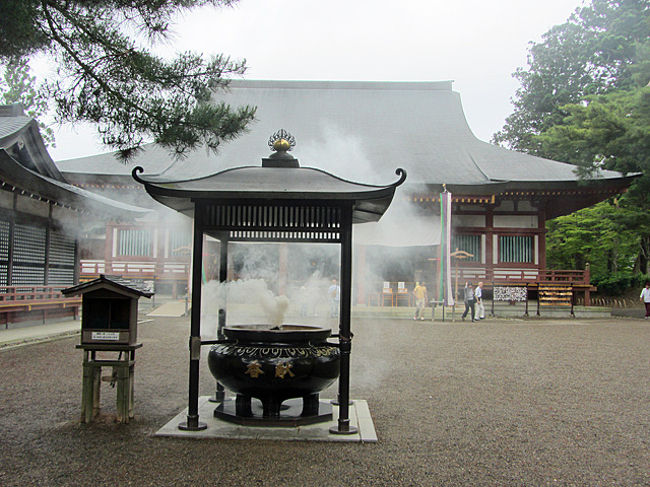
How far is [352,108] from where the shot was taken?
2333 cm

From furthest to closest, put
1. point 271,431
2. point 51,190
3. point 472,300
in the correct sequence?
point 472,300
point 51,190
point 271,431

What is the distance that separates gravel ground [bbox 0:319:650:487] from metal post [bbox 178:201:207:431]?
24 cm

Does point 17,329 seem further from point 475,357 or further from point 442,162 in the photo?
point 442,162

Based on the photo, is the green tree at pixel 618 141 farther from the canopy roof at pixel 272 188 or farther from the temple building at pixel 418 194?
the canopy roof at pixel 272 188

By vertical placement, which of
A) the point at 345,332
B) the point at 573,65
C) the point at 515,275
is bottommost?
the point at 345,332

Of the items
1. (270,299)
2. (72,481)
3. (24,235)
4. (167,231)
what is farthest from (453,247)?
(72,481)

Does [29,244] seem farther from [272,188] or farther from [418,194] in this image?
[418,194]

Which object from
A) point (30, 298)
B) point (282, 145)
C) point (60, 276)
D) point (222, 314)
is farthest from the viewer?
point (60, 276)

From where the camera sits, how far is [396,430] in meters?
4.26

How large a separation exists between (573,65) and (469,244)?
59.8 ft

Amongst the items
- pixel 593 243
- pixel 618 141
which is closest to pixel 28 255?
pixel 618 141

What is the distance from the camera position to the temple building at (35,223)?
9719mm

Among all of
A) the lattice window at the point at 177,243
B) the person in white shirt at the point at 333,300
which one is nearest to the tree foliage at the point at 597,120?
the person in white shirt at the point at 333,300

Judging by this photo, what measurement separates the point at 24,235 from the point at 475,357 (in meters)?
8.85
